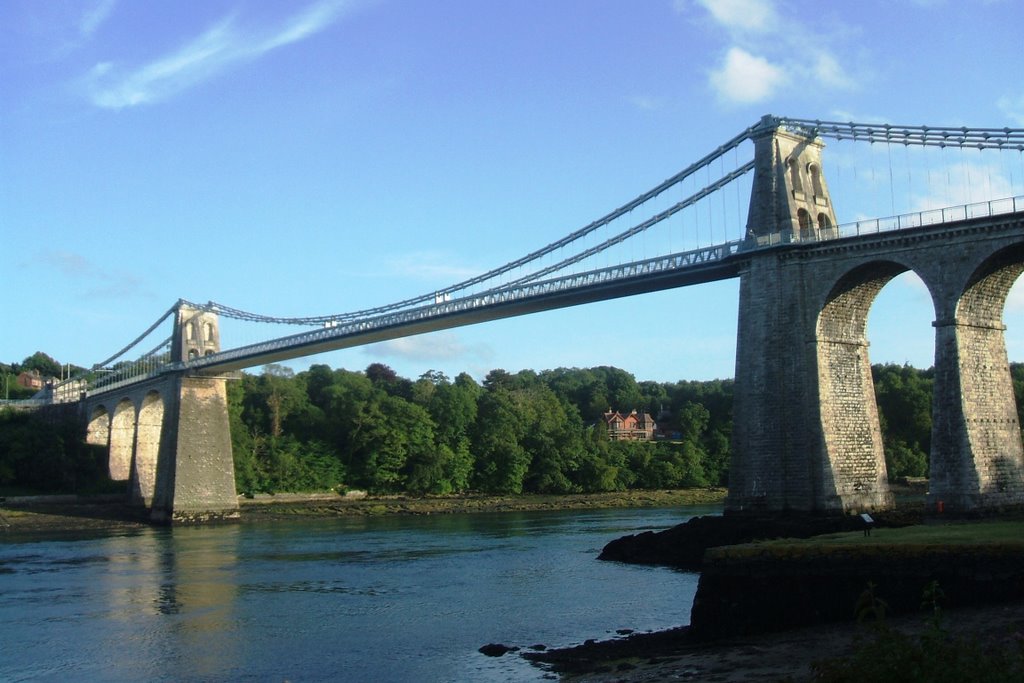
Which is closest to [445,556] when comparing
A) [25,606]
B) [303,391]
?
[25,606]

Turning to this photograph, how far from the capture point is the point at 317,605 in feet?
87.7

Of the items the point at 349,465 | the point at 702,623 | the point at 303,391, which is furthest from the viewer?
the point at 303,391

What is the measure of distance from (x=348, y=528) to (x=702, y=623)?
35582 mm

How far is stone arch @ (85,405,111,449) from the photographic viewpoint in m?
74.8

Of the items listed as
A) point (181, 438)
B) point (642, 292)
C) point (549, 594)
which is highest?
point (642, 292)

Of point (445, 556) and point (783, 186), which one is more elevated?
point (783, 186)

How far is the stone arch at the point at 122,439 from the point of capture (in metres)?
73.0

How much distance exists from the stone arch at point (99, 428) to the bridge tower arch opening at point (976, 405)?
6003 cm

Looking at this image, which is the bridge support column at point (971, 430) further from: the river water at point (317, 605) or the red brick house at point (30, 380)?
the red brick house at point (30, 380)

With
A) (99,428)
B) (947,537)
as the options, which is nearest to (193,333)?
(99,428)

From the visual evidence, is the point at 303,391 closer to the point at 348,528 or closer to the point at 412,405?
the point at 412,405

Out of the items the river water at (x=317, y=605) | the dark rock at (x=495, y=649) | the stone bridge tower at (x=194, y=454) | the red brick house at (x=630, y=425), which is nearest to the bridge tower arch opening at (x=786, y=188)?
the river water at (x=317, y=605)

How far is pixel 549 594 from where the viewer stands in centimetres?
2720

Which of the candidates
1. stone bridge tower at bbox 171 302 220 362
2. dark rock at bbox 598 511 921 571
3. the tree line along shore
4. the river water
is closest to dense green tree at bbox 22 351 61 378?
the tree line along shore
